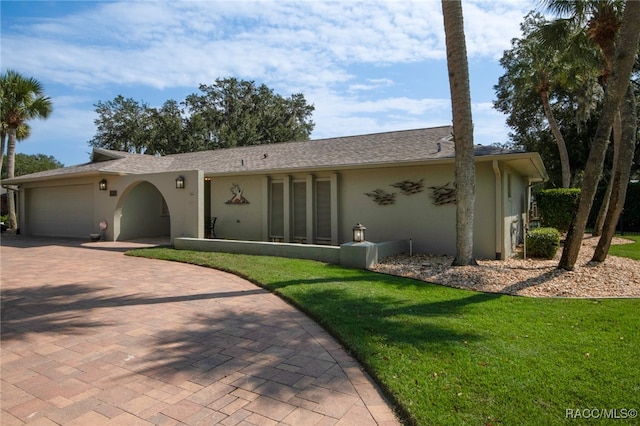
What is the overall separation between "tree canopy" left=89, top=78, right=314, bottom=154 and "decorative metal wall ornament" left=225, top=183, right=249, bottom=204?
19.9m

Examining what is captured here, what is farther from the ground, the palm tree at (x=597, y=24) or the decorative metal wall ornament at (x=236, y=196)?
the palm tree at (x=597, y=24)

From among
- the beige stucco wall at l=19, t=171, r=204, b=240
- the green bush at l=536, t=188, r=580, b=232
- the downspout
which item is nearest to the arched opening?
the beige stucco wall at l=19, t=171, r=204, b=240

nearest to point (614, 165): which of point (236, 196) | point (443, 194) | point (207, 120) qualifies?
point (443, 194)

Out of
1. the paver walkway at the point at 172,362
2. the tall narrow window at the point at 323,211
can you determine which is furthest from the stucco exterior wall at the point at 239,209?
the paver walkway at the point at 172,362

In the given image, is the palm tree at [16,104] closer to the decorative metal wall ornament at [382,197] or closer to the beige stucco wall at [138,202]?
the beige stucco wall at [138,202]

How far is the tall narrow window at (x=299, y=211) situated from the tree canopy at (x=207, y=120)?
21696mm

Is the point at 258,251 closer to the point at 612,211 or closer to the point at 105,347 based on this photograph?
the point at 105,347

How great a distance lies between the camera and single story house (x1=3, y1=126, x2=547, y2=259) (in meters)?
10.8

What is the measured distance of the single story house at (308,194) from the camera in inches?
426

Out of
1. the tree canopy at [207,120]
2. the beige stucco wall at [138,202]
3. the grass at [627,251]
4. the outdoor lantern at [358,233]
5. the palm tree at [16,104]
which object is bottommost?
the grass at [627,251]

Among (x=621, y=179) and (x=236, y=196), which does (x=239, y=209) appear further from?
(x=621, y=179)

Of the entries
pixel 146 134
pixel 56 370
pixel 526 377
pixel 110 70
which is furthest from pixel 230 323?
pixel 146 134

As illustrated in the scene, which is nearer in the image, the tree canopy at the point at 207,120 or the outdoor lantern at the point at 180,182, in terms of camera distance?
the outdoor lantern at the point at 180,182

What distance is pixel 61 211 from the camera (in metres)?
17.7
